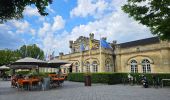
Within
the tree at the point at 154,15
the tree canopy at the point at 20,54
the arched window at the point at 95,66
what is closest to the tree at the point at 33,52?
the tree canopy at the point at 20,54

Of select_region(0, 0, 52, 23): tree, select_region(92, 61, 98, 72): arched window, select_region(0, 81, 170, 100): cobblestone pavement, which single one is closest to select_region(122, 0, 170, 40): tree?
select_region(0, 81, 170, 100): cobblestone pavement

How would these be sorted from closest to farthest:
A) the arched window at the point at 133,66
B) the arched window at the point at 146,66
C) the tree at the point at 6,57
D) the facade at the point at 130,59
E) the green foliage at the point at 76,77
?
the facade at the point at 130,59, the green foliage at the point at 76,77, the arched window at the point at 146,66, the arched window at the point at 133,66, the tree at the point at 6,57

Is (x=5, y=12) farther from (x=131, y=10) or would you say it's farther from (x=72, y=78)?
(x=72, y=78)

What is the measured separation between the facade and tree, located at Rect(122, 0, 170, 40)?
57.3 ft

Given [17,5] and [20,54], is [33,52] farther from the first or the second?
[17,5]

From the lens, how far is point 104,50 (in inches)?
1571

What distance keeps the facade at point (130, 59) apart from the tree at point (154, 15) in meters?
17.5

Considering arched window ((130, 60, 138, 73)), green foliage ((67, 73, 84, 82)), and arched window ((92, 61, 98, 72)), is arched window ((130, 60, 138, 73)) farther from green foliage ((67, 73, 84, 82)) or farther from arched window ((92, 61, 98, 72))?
green foliage ((67, 73, 84, 82))

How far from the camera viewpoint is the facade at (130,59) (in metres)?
33.3

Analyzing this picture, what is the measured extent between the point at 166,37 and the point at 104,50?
2459 cm

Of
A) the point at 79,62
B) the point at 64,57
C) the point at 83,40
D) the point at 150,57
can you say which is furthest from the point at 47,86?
the point at 83,40

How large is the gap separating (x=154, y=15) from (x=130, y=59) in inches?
887

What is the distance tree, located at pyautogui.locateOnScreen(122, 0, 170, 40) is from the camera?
1447 cm

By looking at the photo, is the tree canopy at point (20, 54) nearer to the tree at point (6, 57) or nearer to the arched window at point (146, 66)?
the tree at point (6, 57)
